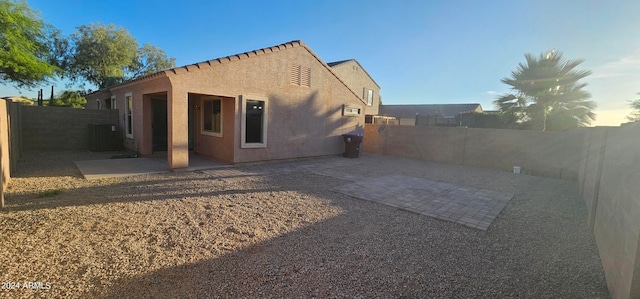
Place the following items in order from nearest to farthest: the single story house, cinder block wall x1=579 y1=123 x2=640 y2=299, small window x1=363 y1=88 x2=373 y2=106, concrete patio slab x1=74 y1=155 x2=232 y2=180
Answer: cinder block wall x1=579 y1=123 x2=640 y2=299 → concrete patio slab x1=74 y1=155 x2=232 y2=180 → small window x1=363 y1=88 x2=373 y2=106 → the single story house

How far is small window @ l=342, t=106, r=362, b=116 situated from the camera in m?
13.3

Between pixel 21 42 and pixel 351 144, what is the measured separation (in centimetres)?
1576

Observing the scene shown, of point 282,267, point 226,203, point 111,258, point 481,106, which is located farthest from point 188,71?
point 481,106

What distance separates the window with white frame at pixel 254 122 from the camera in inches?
376

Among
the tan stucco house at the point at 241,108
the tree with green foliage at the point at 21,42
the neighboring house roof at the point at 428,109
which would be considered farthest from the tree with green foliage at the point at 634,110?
the tree with green foliage at the point at 21,42

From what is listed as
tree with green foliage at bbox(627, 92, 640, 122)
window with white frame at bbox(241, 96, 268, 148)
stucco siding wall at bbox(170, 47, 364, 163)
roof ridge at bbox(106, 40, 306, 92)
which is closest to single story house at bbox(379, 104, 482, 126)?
tree with green foliage at bbox(627, 92, 640, 122)

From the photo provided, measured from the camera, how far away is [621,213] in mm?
3000

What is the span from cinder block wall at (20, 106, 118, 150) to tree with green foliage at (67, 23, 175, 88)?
15.7m

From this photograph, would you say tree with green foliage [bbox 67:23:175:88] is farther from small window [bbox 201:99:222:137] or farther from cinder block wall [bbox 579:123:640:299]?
cinder block wall [bbox 579:123:640:299]

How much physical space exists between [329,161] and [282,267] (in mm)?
8651

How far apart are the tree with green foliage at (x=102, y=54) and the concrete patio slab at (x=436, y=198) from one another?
88.1ft

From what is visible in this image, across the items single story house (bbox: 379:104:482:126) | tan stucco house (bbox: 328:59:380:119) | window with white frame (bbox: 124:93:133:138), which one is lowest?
window with white frame (bbox: 124:93:133:138)

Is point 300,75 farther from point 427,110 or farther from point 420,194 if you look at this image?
point 427,110

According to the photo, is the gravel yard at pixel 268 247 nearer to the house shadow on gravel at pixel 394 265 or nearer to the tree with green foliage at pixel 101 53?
the house shadow on gravel at pixel 394 265
